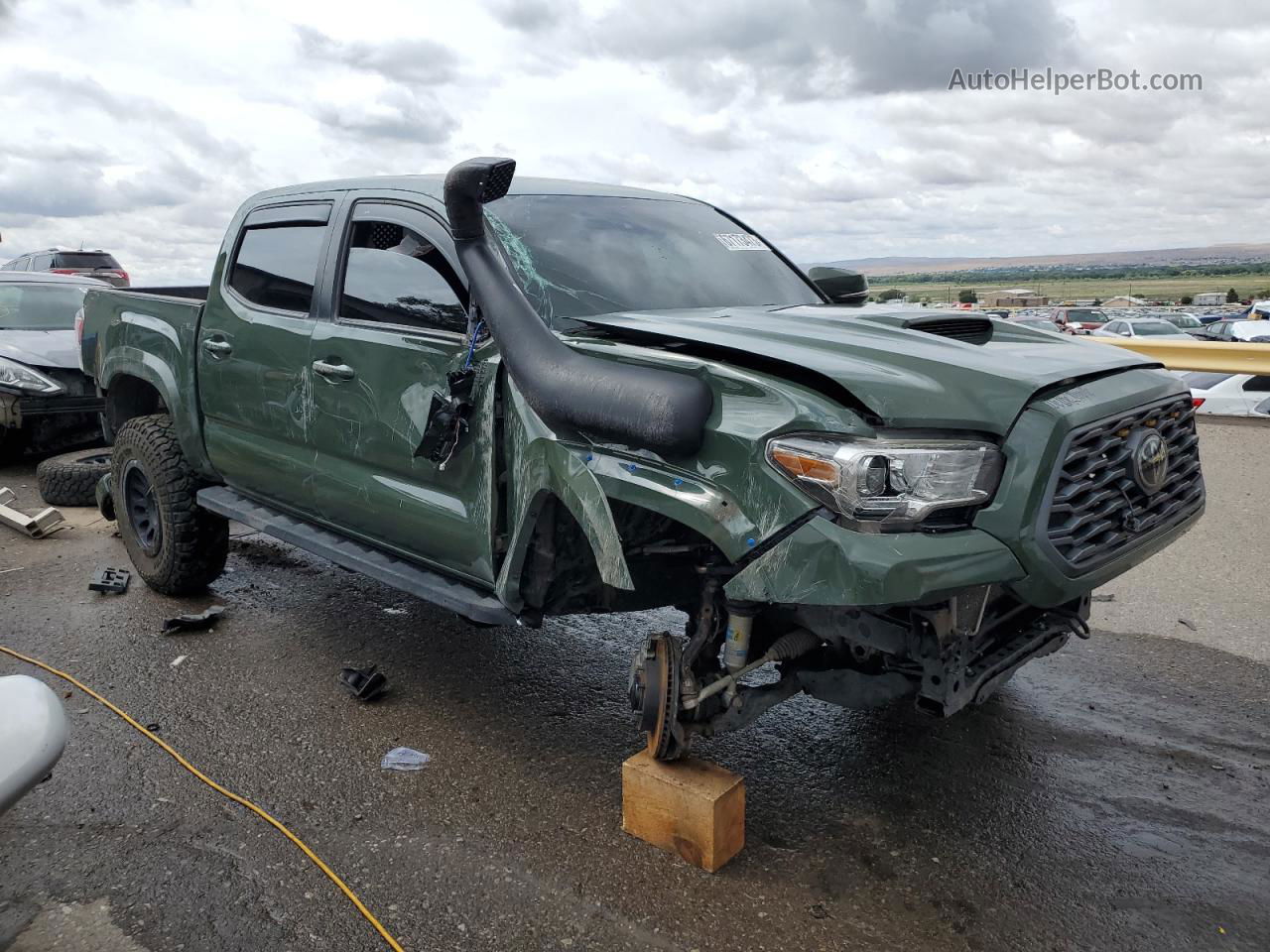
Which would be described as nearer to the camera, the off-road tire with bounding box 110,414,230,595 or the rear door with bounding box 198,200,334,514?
the rear door with bounding box 198,200,334,514

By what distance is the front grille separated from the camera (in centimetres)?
255

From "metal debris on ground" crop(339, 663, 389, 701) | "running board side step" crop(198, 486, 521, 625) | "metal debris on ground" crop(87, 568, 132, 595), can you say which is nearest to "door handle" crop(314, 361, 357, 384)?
"running board side step" crop(198, 486, 521, 625)

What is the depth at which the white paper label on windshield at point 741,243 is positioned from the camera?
4.18 metres

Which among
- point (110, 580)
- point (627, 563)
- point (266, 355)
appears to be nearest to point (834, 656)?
point (627, 563)

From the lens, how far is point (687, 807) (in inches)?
114

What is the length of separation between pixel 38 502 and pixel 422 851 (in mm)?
6194

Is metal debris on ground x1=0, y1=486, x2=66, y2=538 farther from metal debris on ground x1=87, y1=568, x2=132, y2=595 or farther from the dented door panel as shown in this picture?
the dented door panel

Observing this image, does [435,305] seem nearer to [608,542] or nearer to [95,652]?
[608,542]

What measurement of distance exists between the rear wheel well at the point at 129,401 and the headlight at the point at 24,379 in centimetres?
313

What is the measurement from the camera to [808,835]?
10.1 feet

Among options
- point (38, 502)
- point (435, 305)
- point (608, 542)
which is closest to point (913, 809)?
point (608, 542)

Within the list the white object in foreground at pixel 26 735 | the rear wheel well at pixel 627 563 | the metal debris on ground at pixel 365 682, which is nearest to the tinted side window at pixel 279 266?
the metal debris on ground at pixel 365 682

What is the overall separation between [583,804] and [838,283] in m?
2.57

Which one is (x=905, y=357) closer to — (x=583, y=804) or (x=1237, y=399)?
(x=583, y=804)
